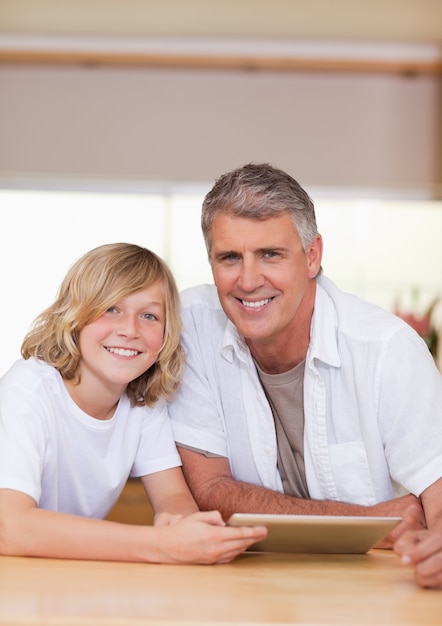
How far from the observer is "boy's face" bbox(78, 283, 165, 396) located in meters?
1.93

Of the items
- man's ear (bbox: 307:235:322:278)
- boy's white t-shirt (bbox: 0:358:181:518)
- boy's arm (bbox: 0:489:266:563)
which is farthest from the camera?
man's ear (bbox: 307:235:322:278)

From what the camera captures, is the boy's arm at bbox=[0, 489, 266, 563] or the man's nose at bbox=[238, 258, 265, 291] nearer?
the boy's arm at bbox=[0, 489, 266, 563]

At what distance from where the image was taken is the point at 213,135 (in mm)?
5059

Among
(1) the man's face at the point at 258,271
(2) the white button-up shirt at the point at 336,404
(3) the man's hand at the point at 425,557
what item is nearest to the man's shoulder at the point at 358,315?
(2) the white button-up shirt at the point at 336,404

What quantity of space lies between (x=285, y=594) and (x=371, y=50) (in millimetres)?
4184

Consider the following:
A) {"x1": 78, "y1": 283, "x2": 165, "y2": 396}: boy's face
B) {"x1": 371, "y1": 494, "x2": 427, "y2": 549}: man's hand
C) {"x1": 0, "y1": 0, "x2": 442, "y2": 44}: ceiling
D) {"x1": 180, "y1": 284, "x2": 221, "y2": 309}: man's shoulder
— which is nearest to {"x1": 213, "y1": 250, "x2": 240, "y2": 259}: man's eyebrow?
{"x1": 78, "y1": 283, "x2": 165, "y2": 396}: boy's face

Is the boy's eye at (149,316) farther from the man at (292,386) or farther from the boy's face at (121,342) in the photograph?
→ the man at (292,386)

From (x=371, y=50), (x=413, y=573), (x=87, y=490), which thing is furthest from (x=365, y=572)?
(x=371, y=50)

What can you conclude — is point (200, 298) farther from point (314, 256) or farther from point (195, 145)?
point (195, 145)

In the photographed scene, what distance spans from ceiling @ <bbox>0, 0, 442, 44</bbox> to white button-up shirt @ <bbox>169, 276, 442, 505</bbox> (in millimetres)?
2803

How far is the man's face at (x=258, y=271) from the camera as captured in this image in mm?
1969

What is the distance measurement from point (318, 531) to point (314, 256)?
0.82 m

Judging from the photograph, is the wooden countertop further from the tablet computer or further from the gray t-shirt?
the gray t-shirt

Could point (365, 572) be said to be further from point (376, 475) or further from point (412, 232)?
point (412, 232)
